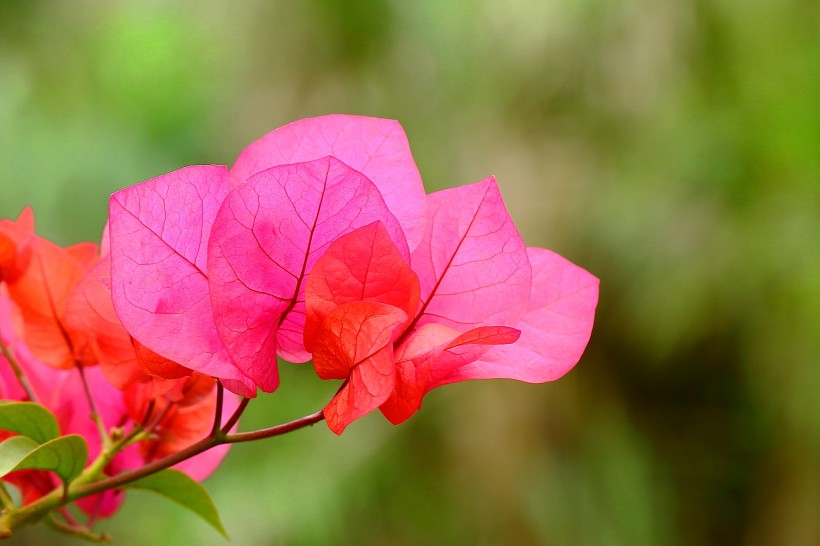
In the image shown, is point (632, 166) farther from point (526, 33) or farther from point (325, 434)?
point (325, 434)

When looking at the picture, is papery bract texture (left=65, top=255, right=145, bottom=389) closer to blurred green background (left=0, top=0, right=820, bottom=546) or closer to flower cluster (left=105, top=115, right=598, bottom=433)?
flower cluster (left=105, top=115, right=598, bottom=433)

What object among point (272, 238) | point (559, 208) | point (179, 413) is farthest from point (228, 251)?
point (559, 208)

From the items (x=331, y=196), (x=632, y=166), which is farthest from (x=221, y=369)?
(x=632, y=166)

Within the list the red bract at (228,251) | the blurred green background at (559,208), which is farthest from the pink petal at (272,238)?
the blurred green background at (559,208)

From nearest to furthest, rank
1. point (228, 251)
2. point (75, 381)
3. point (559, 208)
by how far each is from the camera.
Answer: point (228, 251)
point (75, 381)
point (559, 208)

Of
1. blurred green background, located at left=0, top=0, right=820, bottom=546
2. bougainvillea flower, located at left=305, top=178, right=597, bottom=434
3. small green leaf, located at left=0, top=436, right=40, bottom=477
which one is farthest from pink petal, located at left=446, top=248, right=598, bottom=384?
blurred green background, located at left=0, top=0, right=820, bottom=546

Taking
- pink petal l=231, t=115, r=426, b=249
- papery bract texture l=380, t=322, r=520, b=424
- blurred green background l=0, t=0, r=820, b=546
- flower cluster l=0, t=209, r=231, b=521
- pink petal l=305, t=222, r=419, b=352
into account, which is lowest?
blurred green background l=0, t=0, r=820, b=546

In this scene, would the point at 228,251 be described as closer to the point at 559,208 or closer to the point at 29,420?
the point at 29,420
